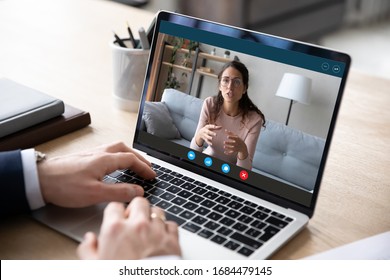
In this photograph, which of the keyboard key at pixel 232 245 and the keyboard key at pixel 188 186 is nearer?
the keyboard key at pixel 232 245

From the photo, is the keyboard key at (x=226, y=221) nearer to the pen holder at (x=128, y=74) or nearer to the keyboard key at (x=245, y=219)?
the keyboard key at (x=245, y=219)

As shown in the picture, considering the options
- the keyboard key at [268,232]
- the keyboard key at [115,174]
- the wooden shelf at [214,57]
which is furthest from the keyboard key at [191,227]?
the wooden shelf at [214,57]

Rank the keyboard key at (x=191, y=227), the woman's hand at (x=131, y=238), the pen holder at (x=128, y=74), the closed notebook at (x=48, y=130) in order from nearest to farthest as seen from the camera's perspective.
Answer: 1. the woman's hand at (x=131, y=238)
2. the keyboard key at (x=191, y=227)
3. the closed notebook at (x=48, y=130)
4. the pen holder at (x=128, y=74)

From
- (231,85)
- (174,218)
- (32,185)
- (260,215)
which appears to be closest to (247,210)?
(260,215)

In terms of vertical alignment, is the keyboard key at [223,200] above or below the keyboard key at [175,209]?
above

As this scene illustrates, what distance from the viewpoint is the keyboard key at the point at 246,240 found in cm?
87

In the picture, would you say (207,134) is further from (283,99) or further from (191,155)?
(283,99)

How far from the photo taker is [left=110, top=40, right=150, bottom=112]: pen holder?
1342 mm

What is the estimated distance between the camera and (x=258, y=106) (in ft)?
3.25

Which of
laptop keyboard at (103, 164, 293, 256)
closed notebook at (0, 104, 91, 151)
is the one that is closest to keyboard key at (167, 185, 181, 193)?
laptop keyboard at (103, 164, 293, 256)

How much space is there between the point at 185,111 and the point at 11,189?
1.12 feet
